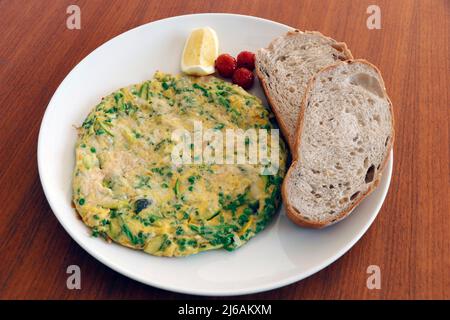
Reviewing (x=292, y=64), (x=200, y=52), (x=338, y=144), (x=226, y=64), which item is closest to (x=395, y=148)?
(x=338, y=144)

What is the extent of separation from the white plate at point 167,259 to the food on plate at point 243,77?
8 cm

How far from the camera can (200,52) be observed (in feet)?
8.28

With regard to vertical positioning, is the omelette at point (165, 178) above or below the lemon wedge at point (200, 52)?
below

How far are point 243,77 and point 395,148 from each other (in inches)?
33.7

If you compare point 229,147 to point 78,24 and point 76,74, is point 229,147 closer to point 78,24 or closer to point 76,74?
point 76,74

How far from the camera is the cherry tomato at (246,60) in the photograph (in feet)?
8.46

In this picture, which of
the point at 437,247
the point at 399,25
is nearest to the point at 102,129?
the point at 437,247

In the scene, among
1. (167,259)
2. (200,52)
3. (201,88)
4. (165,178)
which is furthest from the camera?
(200,52)

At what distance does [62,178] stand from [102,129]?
0.93 feet

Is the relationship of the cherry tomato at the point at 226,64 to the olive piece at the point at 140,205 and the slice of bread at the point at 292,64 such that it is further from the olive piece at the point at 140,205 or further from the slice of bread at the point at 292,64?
the olive piece at the point at 140,205

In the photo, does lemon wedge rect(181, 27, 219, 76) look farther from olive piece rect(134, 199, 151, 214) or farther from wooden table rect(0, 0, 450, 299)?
olive piece rect(134, 199, 151, 214)

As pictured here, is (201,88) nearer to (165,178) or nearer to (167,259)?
(165,178)

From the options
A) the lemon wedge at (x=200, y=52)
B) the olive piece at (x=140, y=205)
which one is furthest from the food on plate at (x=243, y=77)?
the olive piece at (x=140, y=205)
